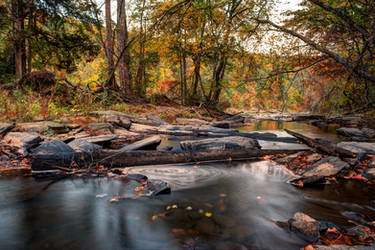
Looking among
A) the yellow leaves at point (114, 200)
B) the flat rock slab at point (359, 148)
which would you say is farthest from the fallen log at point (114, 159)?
the flat rock slab at point (359, 148)

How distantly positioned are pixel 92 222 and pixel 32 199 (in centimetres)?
124

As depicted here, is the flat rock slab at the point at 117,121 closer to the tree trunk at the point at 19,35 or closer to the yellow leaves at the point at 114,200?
the yellow leaves at the point at 114,200

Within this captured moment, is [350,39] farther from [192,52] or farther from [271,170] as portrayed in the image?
[192,52]

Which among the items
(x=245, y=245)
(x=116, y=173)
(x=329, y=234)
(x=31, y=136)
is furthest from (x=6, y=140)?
(x=329, y=234)

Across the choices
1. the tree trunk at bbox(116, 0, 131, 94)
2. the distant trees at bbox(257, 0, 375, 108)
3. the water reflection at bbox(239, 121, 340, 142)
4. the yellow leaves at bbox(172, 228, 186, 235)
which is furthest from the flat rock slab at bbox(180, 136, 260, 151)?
the tree trunk at bbox(116, 0, 131, 94)

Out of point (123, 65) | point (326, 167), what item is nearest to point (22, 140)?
point (326, 167)

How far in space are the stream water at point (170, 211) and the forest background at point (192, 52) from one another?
5.04 feet

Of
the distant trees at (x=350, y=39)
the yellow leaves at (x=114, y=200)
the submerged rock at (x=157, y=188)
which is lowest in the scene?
the yellow leaves at (x=114, y=200)

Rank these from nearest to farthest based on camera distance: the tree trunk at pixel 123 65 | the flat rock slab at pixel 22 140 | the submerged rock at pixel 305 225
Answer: the submerged rock at pixel 305 225 < the flat rock slab at pixel 22 140 < the tree trunk at pixel 123 65

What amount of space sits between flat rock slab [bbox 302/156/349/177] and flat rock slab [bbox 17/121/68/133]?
266 inches

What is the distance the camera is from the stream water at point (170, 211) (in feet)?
7.76

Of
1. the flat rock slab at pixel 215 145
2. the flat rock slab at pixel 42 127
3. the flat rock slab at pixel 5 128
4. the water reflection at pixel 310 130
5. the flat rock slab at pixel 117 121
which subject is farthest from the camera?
the water reflection at pixel 310 130

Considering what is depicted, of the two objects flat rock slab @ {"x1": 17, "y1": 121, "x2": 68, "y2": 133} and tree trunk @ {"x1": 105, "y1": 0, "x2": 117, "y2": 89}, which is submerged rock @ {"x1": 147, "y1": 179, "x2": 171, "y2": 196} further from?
tree trunk @ {"x1": 105, "y1": 0, "x2": 117, "y2": 89}

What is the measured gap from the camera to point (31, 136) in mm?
5293
